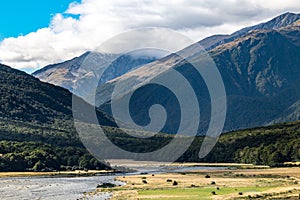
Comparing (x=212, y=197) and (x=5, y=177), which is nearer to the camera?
(x=212, y=197)

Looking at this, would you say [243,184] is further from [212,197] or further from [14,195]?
[14,195]

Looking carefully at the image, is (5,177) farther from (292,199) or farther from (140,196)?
(292,199)

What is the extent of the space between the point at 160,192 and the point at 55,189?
103 ft

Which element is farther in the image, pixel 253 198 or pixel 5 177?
pixel 5 177

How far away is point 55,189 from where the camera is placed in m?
137

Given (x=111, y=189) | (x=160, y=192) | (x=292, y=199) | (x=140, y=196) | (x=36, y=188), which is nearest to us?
(x=292, y=199)

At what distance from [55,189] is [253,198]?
56828 mm

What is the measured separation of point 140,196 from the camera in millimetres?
112000

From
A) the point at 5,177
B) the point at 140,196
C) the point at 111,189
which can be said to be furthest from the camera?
the point at 5,177

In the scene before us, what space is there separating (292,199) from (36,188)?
71641 mm

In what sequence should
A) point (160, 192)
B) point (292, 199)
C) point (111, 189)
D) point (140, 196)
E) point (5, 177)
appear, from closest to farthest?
point (292, 199)
point (140, 196)
point (160, 192)
point (111, 189)
point (5, 177)

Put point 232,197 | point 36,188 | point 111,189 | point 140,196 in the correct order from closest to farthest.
→ point 232,197
point 140,196
point 111,189
point 36,188

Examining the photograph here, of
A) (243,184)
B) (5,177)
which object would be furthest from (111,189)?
(5,177)

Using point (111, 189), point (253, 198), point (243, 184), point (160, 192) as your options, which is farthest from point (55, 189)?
point (253, 198)
